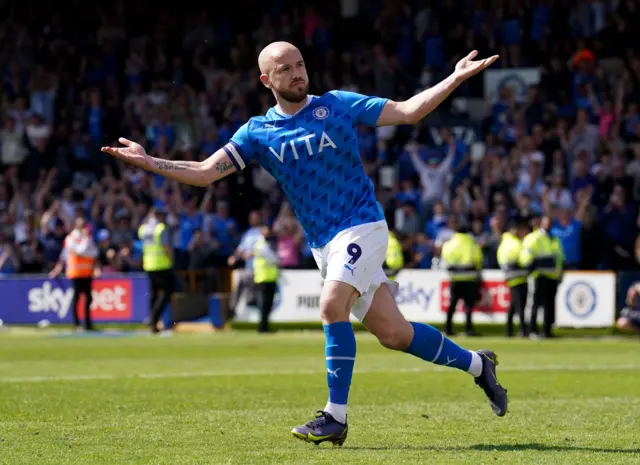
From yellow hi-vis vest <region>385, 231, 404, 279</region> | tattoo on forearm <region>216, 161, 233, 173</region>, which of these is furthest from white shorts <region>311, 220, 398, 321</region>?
yellow hi-vis vest <region>385, 231, 404, 279</region>

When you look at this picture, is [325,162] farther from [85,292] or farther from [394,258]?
[85,292]

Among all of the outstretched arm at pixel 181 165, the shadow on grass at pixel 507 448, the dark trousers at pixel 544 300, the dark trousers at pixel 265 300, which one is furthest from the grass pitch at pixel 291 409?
the dark trousers at pixel 265 300

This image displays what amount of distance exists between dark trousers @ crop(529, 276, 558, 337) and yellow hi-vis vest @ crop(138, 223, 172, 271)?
646cm

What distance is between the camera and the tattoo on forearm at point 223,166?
7832 millimetres

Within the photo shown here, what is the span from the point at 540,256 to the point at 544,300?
75 cm

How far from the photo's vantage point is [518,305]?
22.3 m

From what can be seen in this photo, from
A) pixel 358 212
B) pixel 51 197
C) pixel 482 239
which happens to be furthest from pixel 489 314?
pixel 358 212

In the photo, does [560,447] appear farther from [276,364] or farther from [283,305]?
[283,305]

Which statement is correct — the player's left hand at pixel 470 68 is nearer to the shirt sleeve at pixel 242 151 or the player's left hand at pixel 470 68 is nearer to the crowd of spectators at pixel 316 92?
the shirt sleeve at pixel 242 151

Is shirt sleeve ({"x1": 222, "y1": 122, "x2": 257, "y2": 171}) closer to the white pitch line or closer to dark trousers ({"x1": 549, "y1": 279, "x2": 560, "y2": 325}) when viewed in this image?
the white pitch line

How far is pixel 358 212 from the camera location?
7668mm

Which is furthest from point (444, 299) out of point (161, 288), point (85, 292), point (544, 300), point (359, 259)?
point (359, 259)

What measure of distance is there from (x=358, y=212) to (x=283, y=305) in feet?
56.6

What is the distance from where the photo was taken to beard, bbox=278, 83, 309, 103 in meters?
7.66
